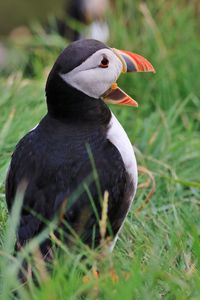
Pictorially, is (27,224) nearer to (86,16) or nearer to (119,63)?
(119,63)

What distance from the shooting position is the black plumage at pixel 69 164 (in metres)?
3.02

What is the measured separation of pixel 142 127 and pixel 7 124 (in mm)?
981

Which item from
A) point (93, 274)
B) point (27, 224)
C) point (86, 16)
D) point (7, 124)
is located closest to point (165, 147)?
point (7, 124)

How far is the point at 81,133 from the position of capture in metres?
3.15

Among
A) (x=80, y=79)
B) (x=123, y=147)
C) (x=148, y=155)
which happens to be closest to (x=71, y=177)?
(x=123, y=147)

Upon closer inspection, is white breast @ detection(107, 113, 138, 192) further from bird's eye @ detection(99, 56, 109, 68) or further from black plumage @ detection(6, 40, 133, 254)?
bird's eye @ detection(99, 56, 109, 68)

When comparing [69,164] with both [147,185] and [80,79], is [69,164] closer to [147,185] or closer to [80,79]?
[80,79]

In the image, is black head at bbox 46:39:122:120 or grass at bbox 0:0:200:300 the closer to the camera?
grass at bbox 0:0:200:300

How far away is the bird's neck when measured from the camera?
314cm

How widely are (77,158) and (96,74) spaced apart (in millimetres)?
313

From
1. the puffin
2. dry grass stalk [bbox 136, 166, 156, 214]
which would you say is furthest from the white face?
dry grass stalk [bbox 136, 166, 156, 214]

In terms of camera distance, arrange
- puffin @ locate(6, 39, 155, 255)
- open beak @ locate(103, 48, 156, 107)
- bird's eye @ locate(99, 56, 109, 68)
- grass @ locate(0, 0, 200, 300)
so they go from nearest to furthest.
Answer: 1. grass @ locate(0, 0, 200, 300)
2. puffin @ locate(6, 39, 155, 255)
3. bird's eye @ locate(99, 56, 109, 68)
4. open beak @ locate(103, 48, 156, 107)

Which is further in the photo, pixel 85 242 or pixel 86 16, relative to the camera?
pixel 86 16

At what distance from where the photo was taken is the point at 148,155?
4.42m
